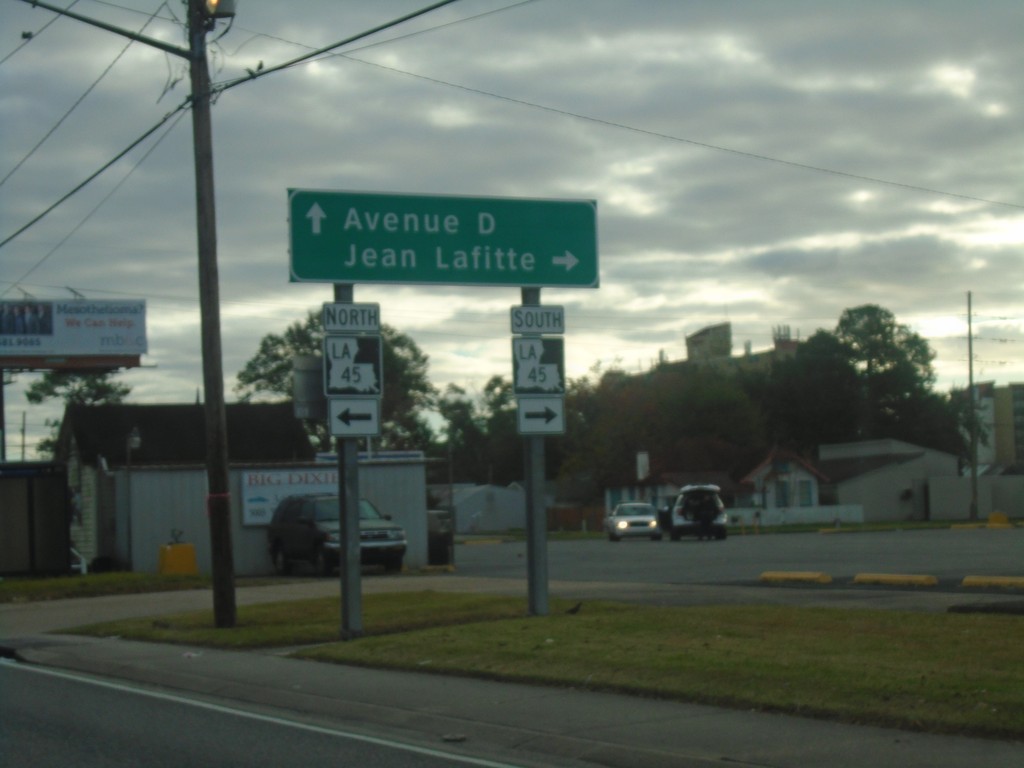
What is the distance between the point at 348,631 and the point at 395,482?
741 inches

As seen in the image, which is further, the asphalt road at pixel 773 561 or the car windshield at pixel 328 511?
the car windshield at pixel 328 511

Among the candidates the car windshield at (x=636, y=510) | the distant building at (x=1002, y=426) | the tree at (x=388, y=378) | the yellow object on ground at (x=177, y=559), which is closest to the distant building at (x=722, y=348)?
the distant building at (x=1002, y=426)

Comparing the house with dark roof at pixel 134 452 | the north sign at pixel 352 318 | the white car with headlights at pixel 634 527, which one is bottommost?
the white car with headlights at pixel 634 527

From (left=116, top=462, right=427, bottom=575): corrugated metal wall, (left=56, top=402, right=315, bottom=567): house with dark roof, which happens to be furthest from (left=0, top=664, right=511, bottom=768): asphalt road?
(left=56, top=402, right=315, bottom=567): house with dark roof

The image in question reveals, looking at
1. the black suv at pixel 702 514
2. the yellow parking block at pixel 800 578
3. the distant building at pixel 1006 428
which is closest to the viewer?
the yellow parking block at pixel 800 578

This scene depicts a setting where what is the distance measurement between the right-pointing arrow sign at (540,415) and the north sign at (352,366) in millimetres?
1937

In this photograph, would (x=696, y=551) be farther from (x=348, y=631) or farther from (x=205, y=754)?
(x=205, y=754)

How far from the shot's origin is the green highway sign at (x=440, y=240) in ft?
50.8

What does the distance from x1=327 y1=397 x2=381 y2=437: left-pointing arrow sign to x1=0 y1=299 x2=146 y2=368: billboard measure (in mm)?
34851

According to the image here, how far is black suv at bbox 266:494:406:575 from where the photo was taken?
98.5 feet

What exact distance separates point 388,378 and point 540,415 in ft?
245

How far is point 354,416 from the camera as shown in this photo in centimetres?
1537

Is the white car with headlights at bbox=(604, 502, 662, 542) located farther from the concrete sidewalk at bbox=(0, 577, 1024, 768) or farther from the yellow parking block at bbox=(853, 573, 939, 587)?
the concrete sidewalk at bbox=(0, 577, 1024, 768)

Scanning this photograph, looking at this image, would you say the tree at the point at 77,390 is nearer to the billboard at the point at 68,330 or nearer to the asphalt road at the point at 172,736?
the billboard at the point at 68,330
